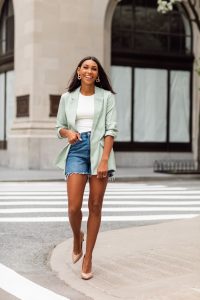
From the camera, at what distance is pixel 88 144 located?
19.3 feet

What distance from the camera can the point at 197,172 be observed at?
21.9 m

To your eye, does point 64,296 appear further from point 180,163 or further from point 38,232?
point 180,163

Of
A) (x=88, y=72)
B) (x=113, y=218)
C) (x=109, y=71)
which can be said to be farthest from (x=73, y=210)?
(x=109, y=71)

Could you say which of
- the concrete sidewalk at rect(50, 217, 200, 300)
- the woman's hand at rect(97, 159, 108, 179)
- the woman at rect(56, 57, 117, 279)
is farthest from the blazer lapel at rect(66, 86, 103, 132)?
the concrete sidewalk at rect(50, 217, 200, 300)

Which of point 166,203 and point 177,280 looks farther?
point 166,203

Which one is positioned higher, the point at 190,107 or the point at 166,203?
the point at 190,107

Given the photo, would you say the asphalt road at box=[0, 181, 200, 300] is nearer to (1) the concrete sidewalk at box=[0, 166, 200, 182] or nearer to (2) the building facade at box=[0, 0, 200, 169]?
(1) the concrete sidewalk at box=[0, 166, 200, 182]

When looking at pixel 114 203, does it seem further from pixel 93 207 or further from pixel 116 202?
pixel 93 207

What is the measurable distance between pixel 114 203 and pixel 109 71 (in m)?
13.0

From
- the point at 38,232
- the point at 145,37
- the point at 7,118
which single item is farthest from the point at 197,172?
the point at 38,232

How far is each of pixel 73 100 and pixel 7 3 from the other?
2217cm

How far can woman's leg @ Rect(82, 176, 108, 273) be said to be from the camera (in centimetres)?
586

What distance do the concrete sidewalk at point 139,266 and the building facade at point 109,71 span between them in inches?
611

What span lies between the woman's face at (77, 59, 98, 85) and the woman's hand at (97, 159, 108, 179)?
0.74 m
